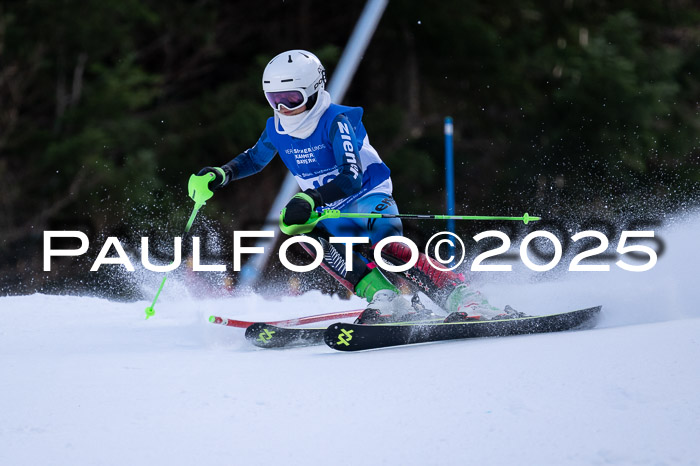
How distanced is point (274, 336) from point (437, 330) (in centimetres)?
82

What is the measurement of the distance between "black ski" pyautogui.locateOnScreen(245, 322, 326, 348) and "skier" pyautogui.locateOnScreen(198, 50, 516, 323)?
0.34m

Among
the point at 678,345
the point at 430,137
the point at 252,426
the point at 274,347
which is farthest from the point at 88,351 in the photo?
the point at 430,137

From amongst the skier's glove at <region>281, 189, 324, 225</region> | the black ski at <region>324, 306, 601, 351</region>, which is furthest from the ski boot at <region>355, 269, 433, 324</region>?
the skier's glove at <region>281, 189, 324, 225</region>

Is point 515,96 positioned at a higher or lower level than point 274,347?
higher

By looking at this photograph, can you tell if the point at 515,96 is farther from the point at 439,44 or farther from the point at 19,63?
the point at 19,63

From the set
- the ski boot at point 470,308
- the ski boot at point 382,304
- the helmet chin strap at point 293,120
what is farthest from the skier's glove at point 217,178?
the ski boot at point 470,308

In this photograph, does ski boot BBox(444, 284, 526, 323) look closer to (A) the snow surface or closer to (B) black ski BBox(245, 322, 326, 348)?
(A) the snow surface

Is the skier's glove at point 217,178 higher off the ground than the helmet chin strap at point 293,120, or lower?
lower

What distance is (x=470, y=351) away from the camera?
3.29 meters

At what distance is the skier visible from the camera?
154 inches

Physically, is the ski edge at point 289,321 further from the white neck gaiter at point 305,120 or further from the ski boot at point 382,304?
the white neck gaiter at point 305,120

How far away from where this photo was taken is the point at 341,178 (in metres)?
3.83

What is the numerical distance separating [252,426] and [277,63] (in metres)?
2.01

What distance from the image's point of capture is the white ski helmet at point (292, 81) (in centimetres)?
390
